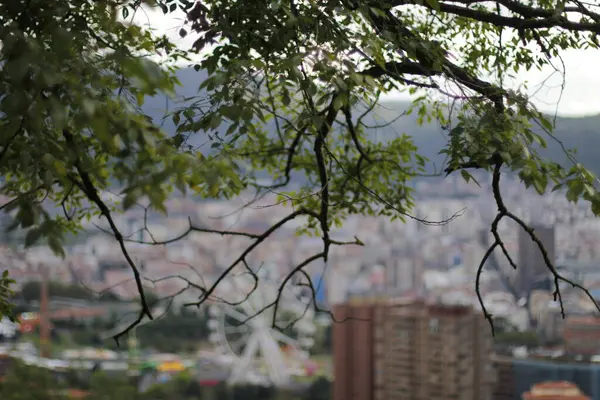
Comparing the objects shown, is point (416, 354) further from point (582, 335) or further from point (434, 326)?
point (582, 335)

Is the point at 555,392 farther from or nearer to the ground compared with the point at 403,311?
nearer to the ground

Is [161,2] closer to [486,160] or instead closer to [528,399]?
[486,160]

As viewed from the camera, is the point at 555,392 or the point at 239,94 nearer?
the point at 239,94

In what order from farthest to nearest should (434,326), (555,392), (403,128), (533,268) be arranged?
(434,326) < (555,392) < (533,268) < (403,128)

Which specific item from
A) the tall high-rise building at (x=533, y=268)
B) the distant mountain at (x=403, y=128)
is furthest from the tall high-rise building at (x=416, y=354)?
the distant mountain at (x=403, y=128)

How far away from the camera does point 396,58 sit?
2820mm

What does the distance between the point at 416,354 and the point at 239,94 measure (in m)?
14.5

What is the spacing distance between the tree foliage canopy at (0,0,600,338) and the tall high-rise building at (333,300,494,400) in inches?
466

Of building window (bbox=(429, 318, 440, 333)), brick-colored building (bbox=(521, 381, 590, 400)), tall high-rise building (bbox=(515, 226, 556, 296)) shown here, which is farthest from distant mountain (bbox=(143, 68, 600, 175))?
building window (bbox=(429, 318, 440, 333))

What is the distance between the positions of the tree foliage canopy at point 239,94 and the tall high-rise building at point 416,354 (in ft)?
38.8

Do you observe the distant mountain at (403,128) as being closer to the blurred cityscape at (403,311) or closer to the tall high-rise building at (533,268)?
the tall high-rise building at (533,268)

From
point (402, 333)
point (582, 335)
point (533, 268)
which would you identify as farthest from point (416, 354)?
point (533, 268)

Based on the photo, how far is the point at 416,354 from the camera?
1584 cm

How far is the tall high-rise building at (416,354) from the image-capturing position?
51.0 ft
